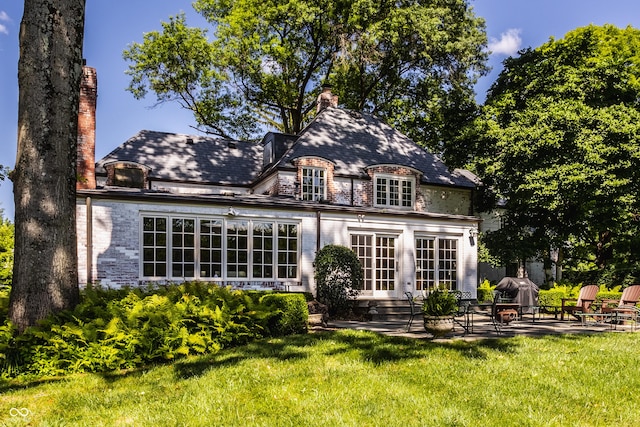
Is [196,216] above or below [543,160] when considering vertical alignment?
below

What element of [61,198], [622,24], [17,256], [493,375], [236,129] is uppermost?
[622,24]

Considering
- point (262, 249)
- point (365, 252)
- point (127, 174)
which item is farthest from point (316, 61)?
point (262, 249)

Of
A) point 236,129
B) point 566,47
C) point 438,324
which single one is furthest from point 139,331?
point 236,129

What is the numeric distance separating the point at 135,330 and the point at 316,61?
82.8 ft

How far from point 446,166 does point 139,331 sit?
63.8 feet

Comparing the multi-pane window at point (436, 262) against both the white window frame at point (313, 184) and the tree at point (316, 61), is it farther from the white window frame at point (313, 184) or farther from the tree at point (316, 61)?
the tree at point (316, 61)

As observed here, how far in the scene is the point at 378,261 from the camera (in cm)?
1675

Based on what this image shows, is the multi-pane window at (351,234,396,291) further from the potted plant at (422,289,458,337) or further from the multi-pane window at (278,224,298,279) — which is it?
the potted plant at (422,289,458,337)

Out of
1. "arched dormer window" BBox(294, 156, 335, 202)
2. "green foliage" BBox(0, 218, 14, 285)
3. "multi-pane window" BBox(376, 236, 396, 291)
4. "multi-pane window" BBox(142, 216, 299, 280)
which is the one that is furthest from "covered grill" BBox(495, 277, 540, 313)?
"green foliage" BBox(0, 218, 14, 285)

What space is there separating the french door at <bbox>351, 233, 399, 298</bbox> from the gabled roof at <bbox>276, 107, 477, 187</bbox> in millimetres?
4882

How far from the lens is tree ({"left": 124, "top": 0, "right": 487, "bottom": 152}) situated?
87.2ft

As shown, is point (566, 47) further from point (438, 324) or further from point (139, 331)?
point (139, 331)

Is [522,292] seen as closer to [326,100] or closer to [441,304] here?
[441,304]

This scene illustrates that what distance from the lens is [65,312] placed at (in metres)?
7.84
